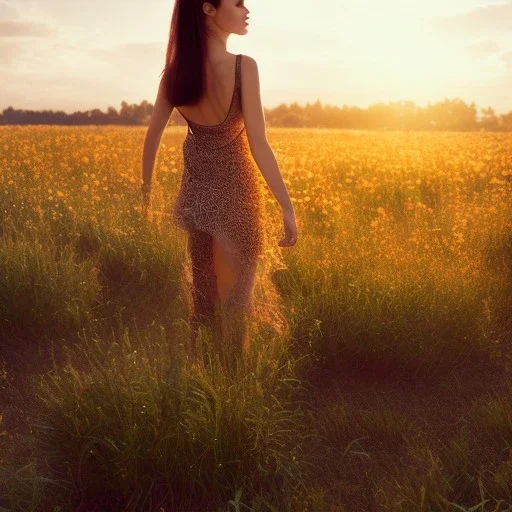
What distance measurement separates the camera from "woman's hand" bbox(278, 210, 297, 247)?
2971mm

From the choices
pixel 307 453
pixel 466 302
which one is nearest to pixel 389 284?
pixel 466 302

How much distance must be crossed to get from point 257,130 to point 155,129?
599 mm

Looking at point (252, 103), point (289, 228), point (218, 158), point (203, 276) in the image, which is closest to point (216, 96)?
point (252, 103)

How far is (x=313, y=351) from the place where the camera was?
12.2ft

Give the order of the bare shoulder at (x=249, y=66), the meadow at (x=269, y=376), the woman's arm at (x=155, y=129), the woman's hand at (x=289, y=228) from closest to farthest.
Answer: the meadow at (x=269, y=376) < the bare shoulder at (x=249, y=66) < the woman's hand at (x=289, y=228) < the woman's arm at (x=155, y=129)

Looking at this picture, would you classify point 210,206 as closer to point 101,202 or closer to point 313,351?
point 313,351

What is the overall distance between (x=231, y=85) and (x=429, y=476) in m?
1.68

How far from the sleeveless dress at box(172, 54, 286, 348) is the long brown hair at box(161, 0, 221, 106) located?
16 cm

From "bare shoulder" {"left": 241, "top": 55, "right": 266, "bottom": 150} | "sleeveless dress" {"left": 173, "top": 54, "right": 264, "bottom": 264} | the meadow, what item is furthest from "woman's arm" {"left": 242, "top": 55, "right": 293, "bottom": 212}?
the meadow

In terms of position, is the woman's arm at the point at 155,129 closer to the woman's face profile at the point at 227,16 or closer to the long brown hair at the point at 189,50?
the long brown hair at the point at 189,50

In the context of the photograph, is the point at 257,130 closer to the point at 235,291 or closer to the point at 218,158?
the point at 218,158

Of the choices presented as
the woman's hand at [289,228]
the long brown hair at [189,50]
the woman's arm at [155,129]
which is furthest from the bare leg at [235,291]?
the long brown hair at [189,50]

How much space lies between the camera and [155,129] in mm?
3258

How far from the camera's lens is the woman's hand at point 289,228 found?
117 inches
